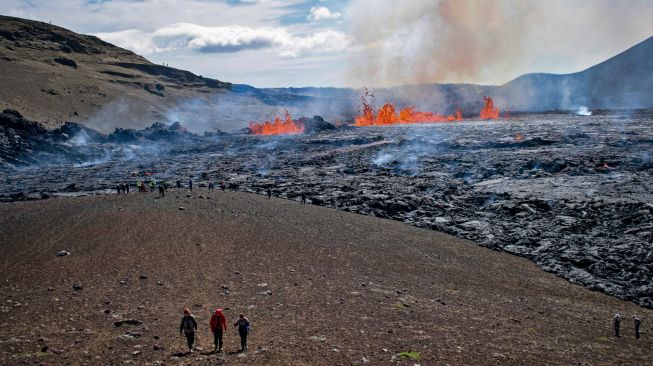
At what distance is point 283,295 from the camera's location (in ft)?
70.5

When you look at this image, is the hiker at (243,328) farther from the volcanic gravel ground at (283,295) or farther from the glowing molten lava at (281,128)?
the glowing molten lava at (281,128)

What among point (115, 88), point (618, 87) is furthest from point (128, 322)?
point (618, 87)

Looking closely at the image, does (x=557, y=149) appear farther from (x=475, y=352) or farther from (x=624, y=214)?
(x=475, y=352)

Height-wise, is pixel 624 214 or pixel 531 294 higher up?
pixel 624 214

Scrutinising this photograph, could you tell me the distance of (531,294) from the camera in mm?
24938

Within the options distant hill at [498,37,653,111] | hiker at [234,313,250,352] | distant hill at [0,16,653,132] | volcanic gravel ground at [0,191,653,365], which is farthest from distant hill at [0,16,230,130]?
distant hill at [498,37,653,111]

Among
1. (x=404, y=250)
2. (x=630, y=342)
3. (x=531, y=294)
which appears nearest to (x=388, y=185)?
(x=404, y=250)

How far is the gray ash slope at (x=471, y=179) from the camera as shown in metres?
31.4

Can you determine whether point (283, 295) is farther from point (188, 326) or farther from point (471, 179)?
point (471, 179)

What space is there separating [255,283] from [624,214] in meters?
24.6

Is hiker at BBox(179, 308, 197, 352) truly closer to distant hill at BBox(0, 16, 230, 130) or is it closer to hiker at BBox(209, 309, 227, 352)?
hiker at BBox(209, 309, 227, 352)

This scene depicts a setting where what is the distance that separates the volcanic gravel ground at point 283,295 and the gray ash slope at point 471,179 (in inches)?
118

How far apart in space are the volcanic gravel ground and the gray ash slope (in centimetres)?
299

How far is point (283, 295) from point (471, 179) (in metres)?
33.4
